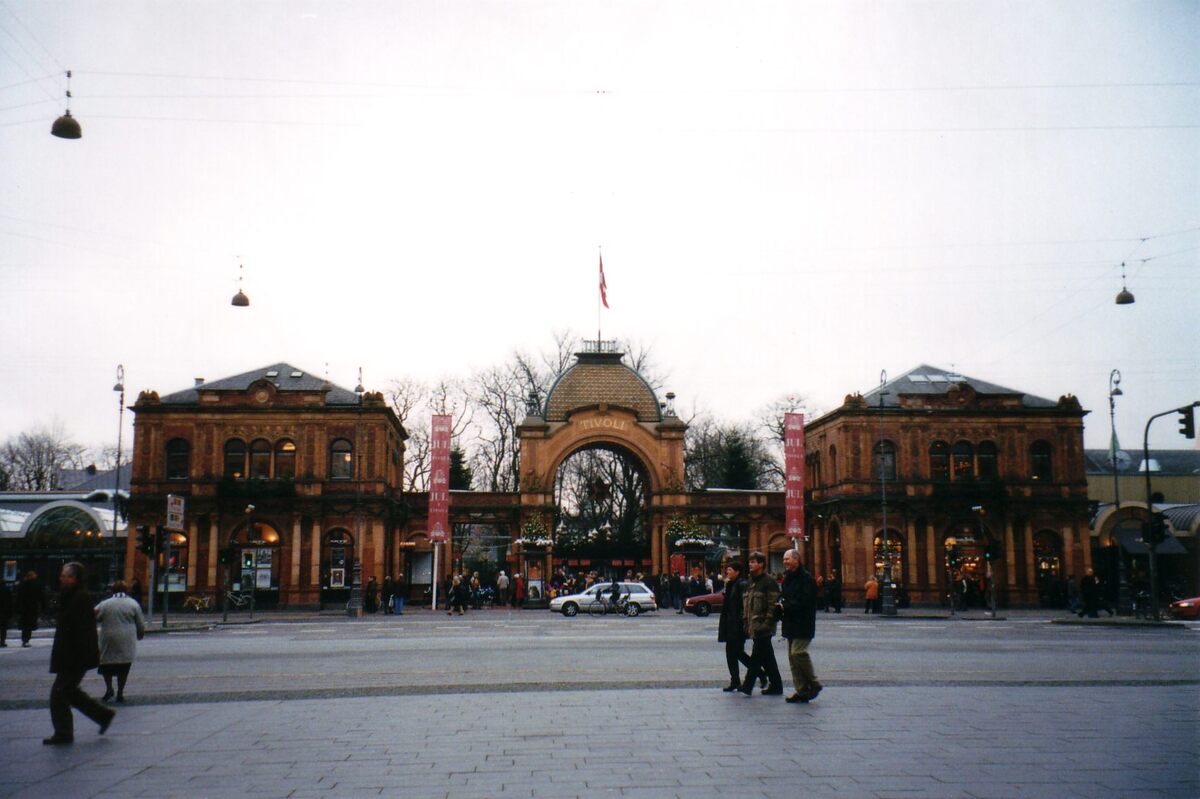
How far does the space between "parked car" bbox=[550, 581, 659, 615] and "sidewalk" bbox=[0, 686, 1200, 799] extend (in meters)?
29.2

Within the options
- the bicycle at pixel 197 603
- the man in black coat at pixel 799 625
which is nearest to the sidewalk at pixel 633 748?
the man in black coat at pixel 799 625

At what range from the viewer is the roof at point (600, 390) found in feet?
203

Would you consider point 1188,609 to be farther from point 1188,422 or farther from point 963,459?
point 963,459

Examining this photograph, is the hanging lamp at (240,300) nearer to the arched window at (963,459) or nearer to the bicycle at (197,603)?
the bicycle at (197,603)

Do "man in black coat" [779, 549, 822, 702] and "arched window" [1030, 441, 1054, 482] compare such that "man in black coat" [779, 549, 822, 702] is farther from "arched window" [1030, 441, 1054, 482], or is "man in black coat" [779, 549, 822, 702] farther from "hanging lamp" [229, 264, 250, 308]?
"arched window" [1030, 441, 1054, 482]

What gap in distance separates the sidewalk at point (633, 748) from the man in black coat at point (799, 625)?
0.23m

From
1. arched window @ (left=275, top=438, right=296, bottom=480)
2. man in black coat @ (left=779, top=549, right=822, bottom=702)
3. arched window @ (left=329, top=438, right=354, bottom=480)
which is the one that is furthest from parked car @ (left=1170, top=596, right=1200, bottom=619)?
arched window @ (left=275, top=438, right=296, bottom=480)

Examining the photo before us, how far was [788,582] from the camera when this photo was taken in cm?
1285

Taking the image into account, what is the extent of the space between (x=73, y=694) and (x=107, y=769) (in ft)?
6.22

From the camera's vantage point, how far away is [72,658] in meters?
10.4

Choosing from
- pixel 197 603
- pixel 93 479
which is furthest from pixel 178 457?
pixel 93 479

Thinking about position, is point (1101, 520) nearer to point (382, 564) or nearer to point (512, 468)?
point (512, 468)

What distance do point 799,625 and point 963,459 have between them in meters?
48.9

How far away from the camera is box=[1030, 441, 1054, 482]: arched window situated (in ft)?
190
